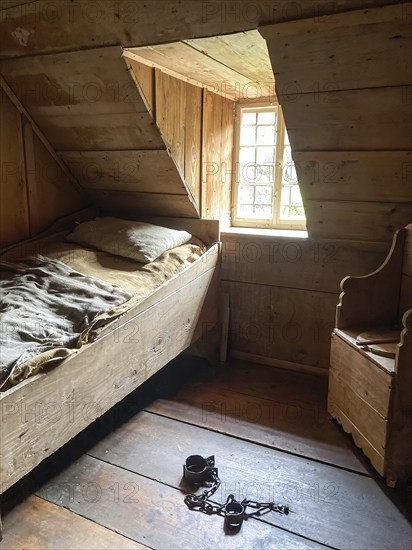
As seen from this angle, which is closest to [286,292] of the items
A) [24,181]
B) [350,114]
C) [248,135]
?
[248,135]

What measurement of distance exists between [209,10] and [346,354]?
4.96ft

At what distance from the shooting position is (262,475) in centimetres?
181

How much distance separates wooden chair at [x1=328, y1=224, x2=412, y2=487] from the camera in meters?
1.67

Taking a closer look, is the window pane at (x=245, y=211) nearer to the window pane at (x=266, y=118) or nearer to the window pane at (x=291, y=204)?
the window pane at (x=291, y=204)

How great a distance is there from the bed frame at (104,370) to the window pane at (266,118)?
74 centimetres

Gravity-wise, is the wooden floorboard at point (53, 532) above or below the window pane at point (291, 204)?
below

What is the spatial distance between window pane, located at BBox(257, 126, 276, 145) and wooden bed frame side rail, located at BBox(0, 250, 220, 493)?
36.0 inches

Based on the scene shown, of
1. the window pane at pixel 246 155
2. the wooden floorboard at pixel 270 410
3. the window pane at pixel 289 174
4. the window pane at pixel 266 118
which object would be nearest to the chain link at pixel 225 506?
the wooden floorboard at pixel 270 410

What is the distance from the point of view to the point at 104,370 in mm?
1738

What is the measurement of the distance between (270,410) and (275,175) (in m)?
1.44

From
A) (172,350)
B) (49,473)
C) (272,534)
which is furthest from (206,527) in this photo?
(172,350)

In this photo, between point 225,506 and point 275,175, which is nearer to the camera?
point 225,506

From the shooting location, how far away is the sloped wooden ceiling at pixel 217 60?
68.5 inches

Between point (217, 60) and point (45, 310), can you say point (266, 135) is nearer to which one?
point (217, 60)
